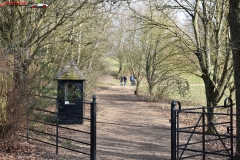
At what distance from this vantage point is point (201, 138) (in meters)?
11.5

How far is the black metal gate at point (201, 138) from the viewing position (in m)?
5.76

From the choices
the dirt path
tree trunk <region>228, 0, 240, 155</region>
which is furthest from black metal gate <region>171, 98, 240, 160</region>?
the dirt path

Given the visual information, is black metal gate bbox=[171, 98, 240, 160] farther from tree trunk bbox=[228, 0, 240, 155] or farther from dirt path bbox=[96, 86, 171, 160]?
dirt path bbox=[96, 86, 171, 160]

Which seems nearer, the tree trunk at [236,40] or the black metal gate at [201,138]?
the black metal gate at [201,138]

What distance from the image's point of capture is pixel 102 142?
10414 millimetres

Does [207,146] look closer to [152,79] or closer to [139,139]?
[139,139]

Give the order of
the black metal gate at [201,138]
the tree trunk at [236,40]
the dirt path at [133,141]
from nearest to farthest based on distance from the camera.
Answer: the black metal gate at [201,138], the tree trunk at [236,40], the dirt path at [133,141]

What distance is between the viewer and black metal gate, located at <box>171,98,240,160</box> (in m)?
5.76

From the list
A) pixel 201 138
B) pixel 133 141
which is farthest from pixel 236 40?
pixel 201 138

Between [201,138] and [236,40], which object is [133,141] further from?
[236,40]

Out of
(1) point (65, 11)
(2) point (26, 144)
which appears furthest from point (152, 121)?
(2) point (26, 144)

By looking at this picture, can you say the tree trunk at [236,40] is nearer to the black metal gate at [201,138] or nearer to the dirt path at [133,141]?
the black metal gate at [201,138]

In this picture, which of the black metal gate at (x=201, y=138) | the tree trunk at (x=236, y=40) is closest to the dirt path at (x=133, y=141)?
the black metal gate at (x=201, y=138)

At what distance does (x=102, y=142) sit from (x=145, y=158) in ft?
7.67
